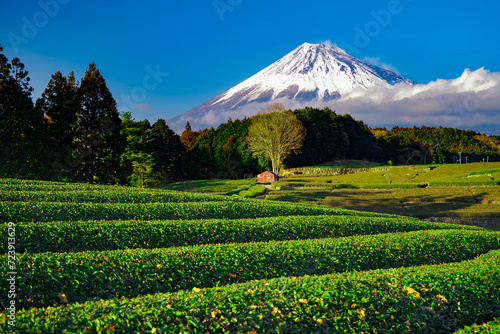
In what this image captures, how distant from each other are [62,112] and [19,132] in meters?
6.40

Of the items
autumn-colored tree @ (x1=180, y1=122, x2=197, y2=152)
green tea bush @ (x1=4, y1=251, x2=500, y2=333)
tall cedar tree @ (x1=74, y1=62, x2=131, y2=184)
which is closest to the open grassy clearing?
tall cedar tree @ (x1=74, y1=62, x2=131, y2=184)

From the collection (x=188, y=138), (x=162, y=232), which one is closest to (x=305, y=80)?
(x=188, y=138)

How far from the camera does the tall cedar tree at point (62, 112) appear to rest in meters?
35.8

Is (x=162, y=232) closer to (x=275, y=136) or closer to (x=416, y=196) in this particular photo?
(x=416, y=196)

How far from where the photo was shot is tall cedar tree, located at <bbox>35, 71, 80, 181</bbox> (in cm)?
3581

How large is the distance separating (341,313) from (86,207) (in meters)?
12.8

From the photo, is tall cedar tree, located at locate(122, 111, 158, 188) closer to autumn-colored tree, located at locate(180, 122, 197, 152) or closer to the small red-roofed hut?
the small red-roofed hut

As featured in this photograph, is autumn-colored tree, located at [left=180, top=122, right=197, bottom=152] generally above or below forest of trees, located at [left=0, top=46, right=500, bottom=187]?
above

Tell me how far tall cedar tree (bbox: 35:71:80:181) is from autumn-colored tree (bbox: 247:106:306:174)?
38.2 meters

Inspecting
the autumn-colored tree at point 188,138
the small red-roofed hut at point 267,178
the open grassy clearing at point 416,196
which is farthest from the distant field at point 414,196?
the autumn-colored tree at point 188,138

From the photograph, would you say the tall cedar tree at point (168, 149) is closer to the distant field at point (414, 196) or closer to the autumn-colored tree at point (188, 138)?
the autumn-colored tree at point (188, 138)

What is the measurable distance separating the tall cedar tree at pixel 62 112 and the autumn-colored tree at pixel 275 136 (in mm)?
38238

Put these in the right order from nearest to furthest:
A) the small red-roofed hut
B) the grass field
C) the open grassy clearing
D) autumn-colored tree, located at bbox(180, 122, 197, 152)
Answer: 1. the grass field
2. the open grassy clearing
3. the small red-roofed hut
4. autumn-colored tree, located at bbox(180, 122, 197, 152)

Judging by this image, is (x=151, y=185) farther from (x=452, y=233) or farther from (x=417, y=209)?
(x=452, y=233)
